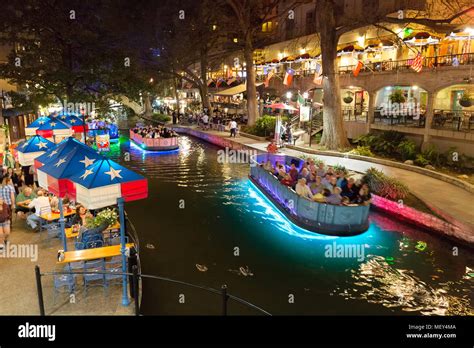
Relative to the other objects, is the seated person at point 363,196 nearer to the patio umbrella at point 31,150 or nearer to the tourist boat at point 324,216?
the tourist boat at point 324,216

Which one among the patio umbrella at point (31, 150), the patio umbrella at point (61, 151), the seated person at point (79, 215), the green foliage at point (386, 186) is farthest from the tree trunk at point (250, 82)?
the patio umbrella at point (61, 151)

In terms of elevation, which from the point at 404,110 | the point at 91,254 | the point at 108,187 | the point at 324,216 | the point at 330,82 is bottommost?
the point at 324,216

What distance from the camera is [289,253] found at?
36.9ft

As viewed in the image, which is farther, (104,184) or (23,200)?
(23,200)

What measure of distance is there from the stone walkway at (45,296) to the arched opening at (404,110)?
20.3 meters

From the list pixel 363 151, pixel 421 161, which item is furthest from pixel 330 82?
pixel 421 161

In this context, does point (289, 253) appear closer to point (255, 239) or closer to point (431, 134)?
point (255, 239)

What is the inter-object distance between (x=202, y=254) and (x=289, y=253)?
258 centimetres

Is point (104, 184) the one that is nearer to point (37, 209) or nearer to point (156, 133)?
point (37, 209)

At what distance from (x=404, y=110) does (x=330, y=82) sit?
207 inches

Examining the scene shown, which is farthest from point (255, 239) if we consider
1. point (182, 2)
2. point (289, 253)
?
point (182, 2)

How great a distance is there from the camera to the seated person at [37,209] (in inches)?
416

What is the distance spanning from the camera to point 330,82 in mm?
22938

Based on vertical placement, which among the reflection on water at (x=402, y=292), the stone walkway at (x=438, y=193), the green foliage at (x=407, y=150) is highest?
the green foliage at (x=407, y=150)
